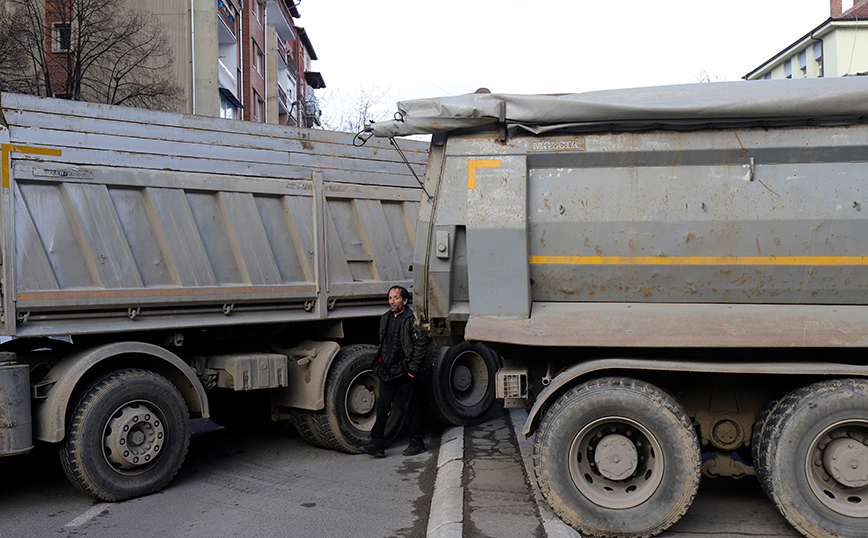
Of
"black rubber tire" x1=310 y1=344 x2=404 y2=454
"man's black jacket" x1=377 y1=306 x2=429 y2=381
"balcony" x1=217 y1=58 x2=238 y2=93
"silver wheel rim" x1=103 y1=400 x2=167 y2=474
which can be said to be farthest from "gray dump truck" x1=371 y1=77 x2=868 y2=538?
"balcony" x1=217 y1=58 x2=238 y2=93

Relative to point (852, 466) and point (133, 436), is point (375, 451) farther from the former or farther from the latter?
point (852, 466)

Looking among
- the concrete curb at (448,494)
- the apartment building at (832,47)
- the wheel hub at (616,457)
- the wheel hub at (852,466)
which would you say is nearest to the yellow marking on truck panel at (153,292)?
the concrete curb at (448,494)

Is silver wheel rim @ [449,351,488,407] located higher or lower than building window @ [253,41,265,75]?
lower

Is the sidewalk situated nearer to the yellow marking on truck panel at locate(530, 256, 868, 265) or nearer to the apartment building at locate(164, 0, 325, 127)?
the yellow marking on truck panel at locate(530, 256, 868, 265)

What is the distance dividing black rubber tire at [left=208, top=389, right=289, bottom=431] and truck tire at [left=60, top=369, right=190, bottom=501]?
1.34 metres

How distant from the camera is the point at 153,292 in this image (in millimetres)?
5617

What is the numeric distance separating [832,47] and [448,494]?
39.8 metres

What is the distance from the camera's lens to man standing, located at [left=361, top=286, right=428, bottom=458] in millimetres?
6703

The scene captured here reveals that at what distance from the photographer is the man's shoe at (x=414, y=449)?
6867mm

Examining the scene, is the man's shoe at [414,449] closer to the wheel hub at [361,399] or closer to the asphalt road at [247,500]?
the asphalt road at [247,500]

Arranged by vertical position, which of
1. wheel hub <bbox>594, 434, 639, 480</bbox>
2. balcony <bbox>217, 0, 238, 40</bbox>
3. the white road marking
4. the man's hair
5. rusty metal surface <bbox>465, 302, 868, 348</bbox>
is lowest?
the white road marking

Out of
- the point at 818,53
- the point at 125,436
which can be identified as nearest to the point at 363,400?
the point at 125,436

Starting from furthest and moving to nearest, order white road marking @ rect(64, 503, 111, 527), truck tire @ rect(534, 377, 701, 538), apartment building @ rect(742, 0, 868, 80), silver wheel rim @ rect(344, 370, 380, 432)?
1. apartment building @ rect(742, 0, 868, 80)
2. silver wheel rim @ rect(344, 370, 380, 432)
3. white road marking @ rect(64, 503, 111, 527)
4. truck tire @ rect(534, 377, 701, 538)

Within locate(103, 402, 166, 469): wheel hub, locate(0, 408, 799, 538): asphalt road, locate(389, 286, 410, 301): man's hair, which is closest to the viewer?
locate(0, 408, 799, 538): asphalt road
